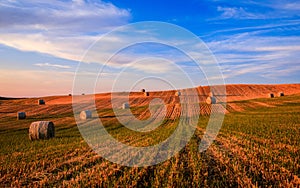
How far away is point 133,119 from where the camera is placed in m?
34.5

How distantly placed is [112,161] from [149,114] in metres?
27.4

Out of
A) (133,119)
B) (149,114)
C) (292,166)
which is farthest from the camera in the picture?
(149,114)

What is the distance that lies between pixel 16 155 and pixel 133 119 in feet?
70.6

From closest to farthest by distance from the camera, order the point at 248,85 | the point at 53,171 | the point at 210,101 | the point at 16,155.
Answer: the point at 53,171 → the point at 16,155 → the point at 210,101 → the point at 248,85

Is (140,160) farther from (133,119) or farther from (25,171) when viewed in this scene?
(133,119)

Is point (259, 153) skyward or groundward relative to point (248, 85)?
groundward

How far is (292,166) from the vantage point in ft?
30.1

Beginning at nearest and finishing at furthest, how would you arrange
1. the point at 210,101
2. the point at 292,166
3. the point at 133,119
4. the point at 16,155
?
the point at 292,166
the point at 16,155
the point at 133,119
the point at 210,101

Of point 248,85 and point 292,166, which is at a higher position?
point 248,85

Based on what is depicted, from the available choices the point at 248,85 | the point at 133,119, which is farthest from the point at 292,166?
the point at 248,85

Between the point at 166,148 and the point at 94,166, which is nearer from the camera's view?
the point at 94,166

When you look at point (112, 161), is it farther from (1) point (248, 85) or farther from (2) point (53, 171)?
(1) point (248, 85)

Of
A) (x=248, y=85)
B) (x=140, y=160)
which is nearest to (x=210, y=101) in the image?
(x=248, y=85)

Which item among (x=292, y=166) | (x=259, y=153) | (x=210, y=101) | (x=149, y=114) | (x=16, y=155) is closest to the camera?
(x=292, y=166)
